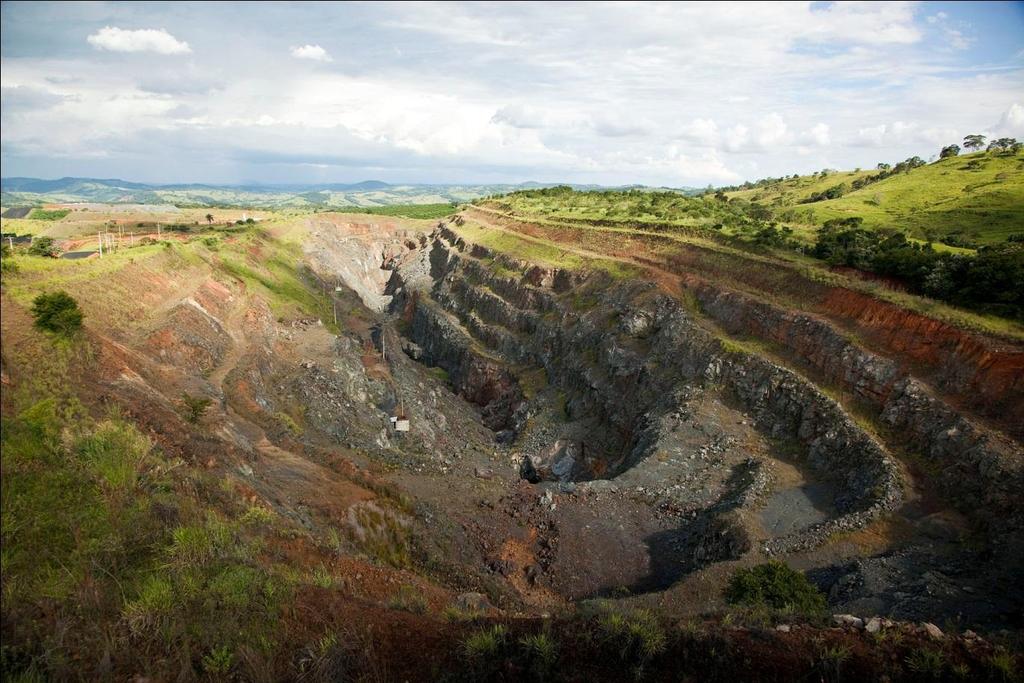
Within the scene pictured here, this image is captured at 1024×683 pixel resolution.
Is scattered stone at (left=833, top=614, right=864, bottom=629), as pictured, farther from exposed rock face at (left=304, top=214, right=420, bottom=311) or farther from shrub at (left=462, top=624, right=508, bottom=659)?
exposed rock face at (left=304, top=214, right=420, bottom=311)

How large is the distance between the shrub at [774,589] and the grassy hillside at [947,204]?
3489cm

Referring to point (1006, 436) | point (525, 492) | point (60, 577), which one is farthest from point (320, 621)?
point (1006, 436)

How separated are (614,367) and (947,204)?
4056 centimetres

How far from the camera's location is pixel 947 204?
5188cm

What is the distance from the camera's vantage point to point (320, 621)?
33.1ft

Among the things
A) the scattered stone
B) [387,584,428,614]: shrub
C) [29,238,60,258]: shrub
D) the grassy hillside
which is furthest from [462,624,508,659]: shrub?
the grassy hillside

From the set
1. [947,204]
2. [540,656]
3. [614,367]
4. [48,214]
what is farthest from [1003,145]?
[48,214]

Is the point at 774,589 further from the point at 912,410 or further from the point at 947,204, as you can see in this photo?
the point at 947,204

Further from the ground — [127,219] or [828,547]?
[127,219]

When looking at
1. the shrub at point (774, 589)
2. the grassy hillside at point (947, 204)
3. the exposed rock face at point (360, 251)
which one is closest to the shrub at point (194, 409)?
the shrub at point (774, 589)

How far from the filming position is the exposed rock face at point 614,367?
23812 mm

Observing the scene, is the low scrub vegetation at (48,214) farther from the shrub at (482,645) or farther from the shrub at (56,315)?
the shrub at (482,645)

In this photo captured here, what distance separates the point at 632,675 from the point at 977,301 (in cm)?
2773

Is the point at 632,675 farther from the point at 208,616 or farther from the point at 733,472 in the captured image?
the point at 733,472
